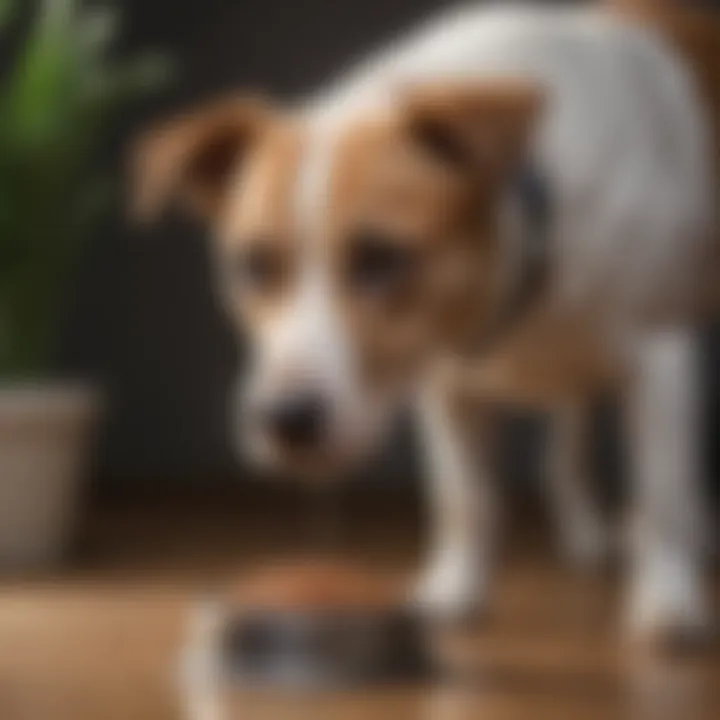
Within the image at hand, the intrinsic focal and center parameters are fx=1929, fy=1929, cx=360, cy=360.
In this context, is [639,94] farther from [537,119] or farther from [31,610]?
[31,610]

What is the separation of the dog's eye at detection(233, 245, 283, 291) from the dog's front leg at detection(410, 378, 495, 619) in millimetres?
258

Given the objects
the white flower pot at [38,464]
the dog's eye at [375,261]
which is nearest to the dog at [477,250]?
the dog's eye at [375,261]

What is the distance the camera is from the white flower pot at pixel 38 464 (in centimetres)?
178

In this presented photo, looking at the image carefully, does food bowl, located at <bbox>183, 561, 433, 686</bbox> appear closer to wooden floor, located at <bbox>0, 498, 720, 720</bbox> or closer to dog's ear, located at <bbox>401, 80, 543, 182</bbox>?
wooden floor, located at <bbox>0, 498, 720, 720</bbox>

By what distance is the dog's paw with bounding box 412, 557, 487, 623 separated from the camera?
1574 mm

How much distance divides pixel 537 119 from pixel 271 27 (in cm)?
105

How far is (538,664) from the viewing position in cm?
138

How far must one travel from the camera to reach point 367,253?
140 cm

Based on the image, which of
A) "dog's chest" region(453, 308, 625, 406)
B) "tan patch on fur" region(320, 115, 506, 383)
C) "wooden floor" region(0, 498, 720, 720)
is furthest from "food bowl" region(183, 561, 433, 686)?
"dog's chest" region(453, 308, 625, 406)

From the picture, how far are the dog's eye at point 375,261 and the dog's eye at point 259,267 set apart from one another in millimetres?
62

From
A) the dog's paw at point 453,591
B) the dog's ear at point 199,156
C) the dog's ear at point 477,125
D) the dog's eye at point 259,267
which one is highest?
the dog's ear at point 199,156

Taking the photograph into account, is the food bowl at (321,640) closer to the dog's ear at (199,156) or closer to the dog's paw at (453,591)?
the dog's paw at (453,591)

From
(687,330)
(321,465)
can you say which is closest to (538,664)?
(321,465)

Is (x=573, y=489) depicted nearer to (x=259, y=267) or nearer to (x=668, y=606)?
(x=668, y=606)
